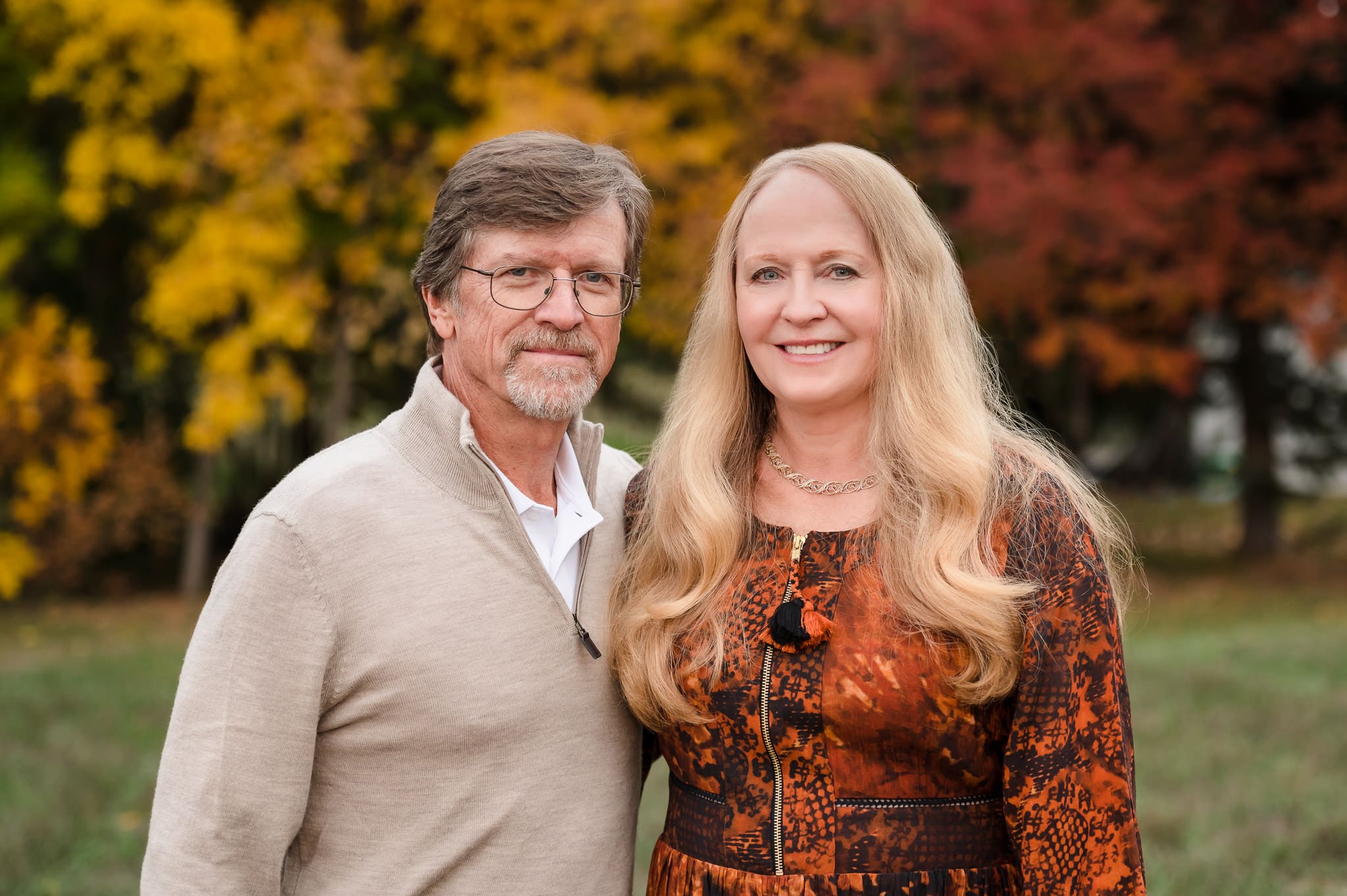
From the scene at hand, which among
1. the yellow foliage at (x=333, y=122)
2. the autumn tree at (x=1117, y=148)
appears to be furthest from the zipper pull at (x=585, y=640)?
the yellow foliage at (x=333, y=122)

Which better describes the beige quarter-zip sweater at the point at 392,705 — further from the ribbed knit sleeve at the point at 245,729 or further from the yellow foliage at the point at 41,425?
the yellow foliage at the point at 41,425

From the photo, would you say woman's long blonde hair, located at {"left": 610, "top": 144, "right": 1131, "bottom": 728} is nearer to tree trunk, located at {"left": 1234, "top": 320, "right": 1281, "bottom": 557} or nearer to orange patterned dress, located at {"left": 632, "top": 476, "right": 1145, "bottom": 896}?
orange patterned dress, located at {"left": 632, "top": 476, "right": 1145, "bottom": 896}

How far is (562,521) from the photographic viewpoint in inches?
103

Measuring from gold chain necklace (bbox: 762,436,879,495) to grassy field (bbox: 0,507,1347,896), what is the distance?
2888 mm

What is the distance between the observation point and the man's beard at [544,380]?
2.46 meters

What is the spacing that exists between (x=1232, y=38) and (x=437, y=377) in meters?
11.3

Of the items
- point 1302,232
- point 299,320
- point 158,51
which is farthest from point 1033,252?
point 158,51

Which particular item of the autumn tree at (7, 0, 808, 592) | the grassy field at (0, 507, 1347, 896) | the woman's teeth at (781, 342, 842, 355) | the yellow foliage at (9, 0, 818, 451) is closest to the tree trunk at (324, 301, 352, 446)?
the autumn tree at (7, 0, 808, 592)

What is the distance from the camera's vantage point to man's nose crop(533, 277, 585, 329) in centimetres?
246

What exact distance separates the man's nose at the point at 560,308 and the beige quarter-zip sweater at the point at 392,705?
25cm

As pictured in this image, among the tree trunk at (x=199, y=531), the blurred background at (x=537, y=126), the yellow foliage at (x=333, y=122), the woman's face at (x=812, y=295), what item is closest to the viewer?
the woman's face at (x=812, y=295)

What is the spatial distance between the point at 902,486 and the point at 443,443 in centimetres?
88

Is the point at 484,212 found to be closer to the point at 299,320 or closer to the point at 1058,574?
the point at 1058,574

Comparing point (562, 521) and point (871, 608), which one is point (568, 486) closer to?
point (562, 521)
